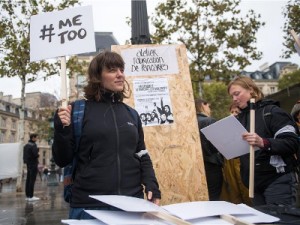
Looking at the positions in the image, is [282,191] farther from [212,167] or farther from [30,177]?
[30,177]

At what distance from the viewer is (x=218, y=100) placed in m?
46.4

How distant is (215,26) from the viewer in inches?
629

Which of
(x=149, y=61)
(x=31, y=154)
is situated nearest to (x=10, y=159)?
(x=31, y=154)

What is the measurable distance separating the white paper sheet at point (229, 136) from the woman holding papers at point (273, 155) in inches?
4.0

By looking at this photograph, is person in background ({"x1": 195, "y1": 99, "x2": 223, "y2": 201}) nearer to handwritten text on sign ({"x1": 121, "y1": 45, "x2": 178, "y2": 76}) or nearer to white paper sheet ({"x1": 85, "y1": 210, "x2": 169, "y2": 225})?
handwritten text on sign ({"x1": 121, "y1": 45, "x2": 178, "y2": 76})

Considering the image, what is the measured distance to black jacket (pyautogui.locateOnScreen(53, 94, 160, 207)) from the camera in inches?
86.5

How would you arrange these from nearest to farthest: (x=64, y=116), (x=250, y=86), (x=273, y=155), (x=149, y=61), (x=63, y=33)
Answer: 1. (x=64, y=116)
2. (x=273, y=155)
3. (x=63, y=33)
4. (x=250, y=86)
5. (x=149, y=61)

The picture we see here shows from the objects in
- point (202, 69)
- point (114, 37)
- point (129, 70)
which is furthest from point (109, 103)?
point (114, 37)

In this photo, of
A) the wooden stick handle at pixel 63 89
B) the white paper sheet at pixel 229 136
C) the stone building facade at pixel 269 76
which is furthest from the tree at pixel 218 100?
the stone building facade at pixel 269 76

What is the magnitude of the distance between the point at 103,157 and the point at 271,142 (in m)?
1.33

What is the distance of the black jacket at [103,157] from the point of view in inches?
86.5

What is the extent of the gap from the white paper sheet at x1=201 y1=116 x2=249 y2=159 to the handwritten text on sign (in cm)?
152

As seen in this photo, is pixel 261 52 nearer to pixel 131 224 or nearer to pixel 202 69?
pixel 202 69

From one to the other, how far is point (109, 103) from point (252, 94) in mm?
1386
